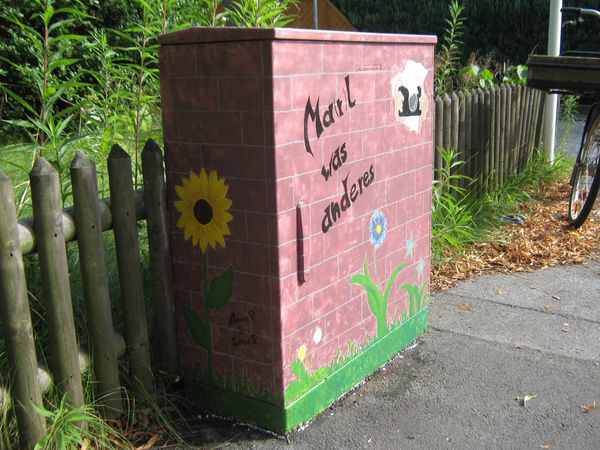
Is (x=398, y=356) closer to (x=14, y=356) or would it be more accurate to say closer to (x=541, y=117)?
(x=14, y=356)

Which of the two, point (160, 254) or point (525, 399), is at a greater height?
point (160, 254)

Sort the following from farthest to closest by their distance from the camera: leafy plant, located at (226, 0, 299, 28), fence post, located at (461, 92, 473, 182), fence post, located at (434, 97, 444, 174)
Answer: fence post, located at (461, 92, 473, 182)
fence post, located at (434, 97, 444, 174)
leafy plant, located at (226, 0, 299, 28)

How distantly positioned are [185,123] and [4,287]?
0.94 m

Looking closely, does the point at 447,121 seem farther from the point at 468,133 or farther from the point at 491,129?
the point at 491,129

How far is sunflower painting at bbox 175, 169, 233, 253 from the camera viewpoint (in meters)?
2.72

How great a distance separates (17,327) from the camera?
2387 mm

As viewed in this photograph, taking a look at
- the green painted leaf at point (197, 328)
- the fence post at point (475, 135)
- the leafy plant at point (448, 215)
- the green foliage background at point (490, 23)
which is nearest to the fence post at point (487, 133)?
the fence post at point (475, 135)

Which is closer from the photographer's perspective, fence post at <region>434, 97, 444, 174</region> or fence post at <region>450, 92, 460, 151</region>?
fence post at <region>434, 97, 444, 174</region>

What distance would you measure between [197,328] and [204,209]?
0.55m

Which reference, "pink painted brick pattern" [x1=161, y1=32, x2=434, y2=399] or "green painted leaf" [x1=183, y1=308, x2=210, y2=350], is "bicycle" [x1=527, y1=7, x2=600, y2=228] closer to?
"pink painted brick pattern" [x1=161, y1=32, x2=434, y2=399]

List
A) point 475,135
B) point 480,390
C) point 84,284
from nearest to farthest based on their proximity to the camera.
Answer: point 84,284
point 480,390
point 475,135

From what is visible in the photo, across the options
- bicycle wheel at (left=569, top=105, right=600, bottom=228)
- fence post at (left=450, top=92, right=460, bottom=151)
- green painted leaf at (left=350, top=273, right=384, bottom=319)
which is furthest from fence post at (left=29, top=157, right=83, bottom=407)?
bicycle wheel at (left=569, top=105, right=600, bottom=228)

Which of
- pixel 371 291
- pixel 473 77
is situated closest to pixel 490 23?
pixel 473 77

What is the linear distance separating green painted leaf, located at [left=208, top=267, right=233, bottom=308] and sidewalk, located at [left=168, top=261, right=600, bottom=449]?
0.55 m
